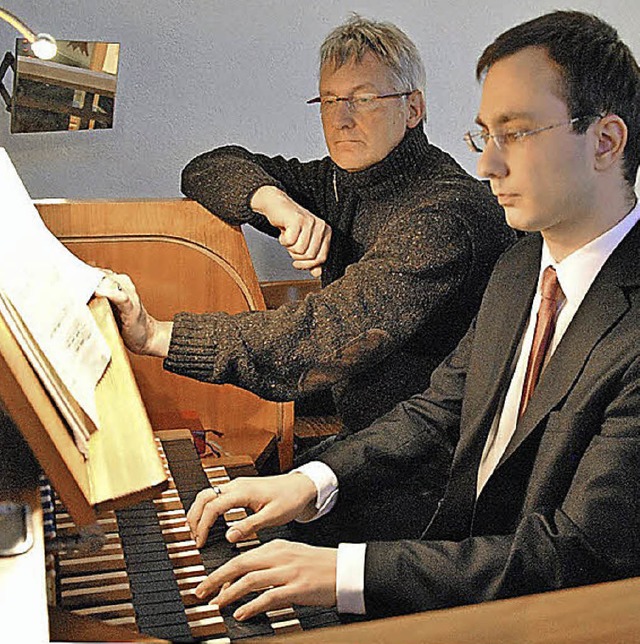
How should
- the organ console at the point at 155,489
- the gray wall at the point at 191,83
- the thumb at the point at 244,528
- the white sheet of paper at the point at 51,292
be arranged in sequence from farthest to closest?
the gray wall at the point at 191,83, the thumb at the point at 244,528, the white sheet of paper at the point at 51,292, the organ console at the point at 155,489

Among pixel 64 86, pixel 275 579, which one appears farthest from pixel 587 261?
pixel 64 86

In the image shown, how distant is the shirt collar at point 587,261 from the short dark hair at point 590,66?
76 millimetres

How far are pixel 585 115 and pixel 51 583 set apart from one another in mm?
892

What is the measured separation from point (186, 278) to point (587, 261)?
81 centimetres

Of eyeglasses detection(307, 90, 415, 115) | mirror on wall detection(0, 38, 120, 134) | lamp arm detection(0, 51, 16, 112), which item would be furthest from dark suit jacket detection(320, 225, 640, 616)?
lamp arm detection(0, 51, 16, 112)

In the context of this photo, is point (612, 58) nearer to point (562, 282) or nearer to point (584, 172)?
point (584, 172)

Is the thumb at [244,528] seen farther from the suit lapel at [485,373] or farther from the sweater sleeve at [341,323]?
the sweater sleeve at [341,323]

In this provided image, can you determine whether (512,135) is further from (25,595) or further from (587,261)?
(25,595)

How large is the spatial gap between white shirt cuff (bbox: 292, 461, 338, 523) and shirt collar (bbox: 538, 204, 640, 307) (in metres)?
0.41

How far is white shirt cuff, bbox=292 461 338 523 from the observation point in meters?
1.49

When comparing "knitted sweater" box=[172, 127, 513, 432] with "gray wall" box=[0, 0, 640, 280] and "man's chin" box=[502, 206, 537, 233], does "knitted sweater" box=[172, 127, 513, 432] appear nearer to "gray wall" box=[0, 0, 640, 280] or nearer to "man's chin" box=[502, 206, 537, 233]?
"man's chin" box=[502, 206, 537, 233]

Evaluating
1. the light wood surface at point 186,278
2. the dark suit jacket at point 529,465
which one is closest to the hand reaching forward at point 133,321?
the light wood surface at point 186,278

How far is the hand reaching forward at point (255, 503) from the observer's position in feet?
4.38

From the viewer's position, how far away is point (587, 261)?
1417 millimetres
